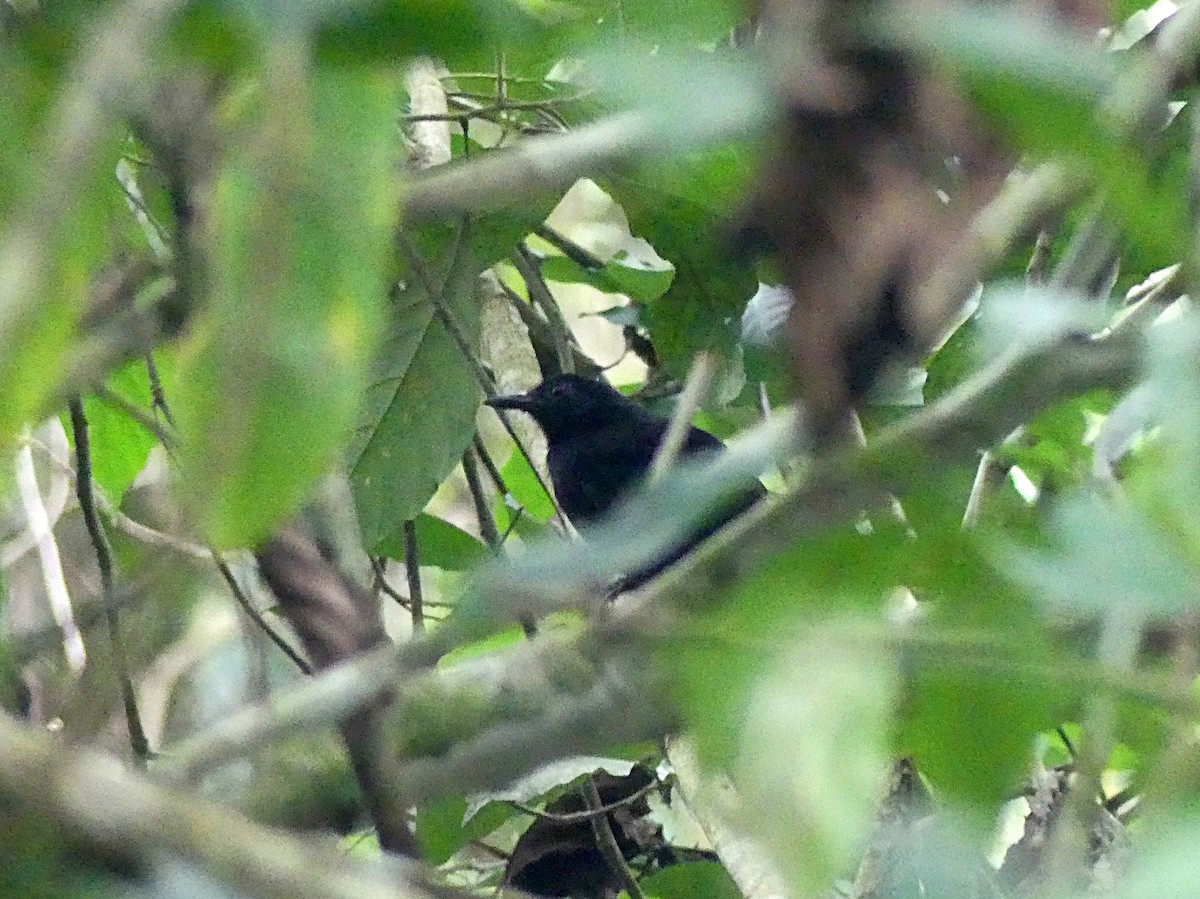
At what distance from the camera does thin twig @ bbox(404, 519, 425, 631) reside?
194cm

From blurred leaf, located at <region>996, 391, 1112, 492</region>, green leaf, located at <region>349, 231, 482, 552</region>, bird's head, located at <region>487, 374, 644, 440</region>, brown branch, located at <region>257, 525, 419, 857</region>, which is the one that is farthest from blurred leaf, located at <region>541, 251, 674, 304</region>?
brown branch, located at <region>257, 525, 419, 857</region>

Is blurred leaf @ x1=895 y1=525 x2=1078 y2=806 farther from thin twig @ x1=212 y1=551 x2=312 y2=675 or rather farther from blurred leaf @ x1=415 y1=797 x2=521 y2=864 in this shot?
blurred leaf @ x1=415 y1=797 x2=521 y2=864

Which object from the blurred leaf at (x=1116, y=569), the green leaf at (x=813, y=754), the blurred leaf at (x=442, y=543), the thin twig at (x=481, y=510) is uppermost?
the blurred leaf at (x=1116, y=569)

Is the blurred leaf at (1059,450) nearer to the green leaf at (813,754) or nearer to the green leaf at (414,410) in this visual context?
the green leaf at (813,754)

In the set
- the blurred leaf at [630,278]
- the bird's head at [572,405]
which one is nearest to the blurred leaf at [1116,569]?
the blurred leaf at [630,278]

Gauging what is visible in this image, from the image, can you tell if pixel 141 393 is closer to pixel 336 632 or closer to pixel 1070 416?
pixel 1070 416

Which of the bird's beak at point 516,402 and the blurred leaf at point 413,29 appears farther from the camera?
the bird's beak at point 516,402

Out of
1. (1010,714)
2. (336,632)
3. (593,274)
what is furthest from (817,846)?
(593,274)

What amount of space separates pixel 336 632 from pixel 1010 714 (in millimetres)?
299

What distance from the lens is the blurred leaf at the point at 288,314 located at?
19.6 inches

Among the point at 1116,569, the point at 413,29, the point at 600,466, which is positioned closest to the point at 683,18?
the point at 413,29

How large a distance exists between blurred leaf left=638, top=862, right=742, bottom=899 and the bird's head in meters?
1.46

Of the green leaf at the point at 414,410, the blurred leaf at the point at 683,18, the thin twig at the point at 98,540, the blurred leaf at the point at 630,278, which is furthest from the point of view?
the blurred leaf at the point at 630,278

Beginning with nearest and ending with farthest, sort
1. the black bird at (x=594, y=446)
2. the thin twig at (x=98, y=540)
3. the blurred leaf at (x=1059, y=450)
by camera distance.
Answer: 1. the blurred leaf at (x=1059, y=450)
2. the thin twig at (x=98, y=540)
3. the black bird at (x=594, y=446)
